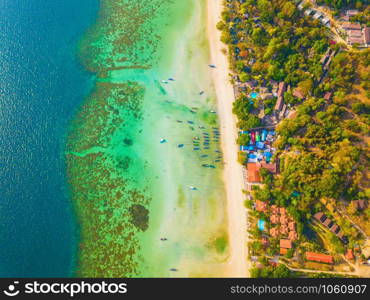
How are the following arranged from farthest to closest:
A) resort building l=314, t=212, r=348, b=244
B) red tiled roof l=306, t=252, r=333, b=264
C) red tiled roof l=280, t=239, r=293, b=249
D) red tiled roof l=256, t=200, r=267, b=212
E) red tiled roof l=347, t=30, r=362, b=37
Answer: red tiled roof l=347, t=30, r=362, b=37 < red tiled roof l=256, t=200, r=267, b=212 < resort building l=314, t=212, r=348, b=244 < red tiled roof l=280, t=239, r=293, b=249 < red tiled roof l=306, t=252, r=333, b=264

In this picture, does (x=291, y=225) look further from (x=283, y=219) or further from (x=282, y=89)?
(x=282, y=89)

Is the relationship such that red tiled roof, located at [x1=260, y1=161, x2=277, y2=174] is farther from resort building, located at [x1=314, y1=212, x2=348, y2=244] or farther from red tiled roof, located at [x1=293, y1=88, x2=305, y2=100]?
red tiled roof, located at [x1=293, y1=88, x2=305, y2=100]

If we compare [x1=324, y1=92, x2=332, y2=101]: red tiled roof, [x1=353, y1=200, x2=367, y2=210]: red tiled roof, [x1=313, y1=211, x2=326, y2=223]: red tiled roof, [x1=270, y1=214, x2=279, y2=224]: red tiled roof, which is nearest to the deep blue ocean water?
[x1=270, y1=214, x2=279, y2=224]: red tiled roof

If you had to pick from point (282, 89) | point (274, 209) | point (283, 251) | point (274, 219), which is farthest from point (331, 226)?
point (282, 89)

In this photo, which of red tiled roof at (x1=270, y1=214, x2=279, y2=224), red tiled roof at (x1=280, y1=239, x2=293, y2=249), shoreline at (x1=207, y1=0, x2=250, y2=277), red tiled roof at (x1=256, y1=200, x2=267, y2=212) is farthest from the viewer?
red tiled roof at (x1=256, y1=200, x2=267, y2=212)

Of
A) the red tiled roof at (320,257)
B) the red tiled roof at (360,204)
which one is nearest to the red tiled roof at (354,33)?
the red tiled roof at (360,204)

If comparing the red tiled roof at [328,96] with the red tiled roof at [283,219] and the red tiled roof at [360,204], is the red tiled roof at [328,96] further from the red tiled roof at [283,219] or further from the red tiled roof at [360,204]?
the red tiled roof at [283,219]

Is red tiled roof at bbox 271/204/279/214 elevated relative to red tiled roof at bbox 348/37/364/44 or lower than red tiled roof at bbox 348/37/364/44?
lower

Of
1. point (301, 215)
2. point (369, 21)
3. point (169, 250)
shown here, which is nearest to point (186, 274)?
point (169, 250)
